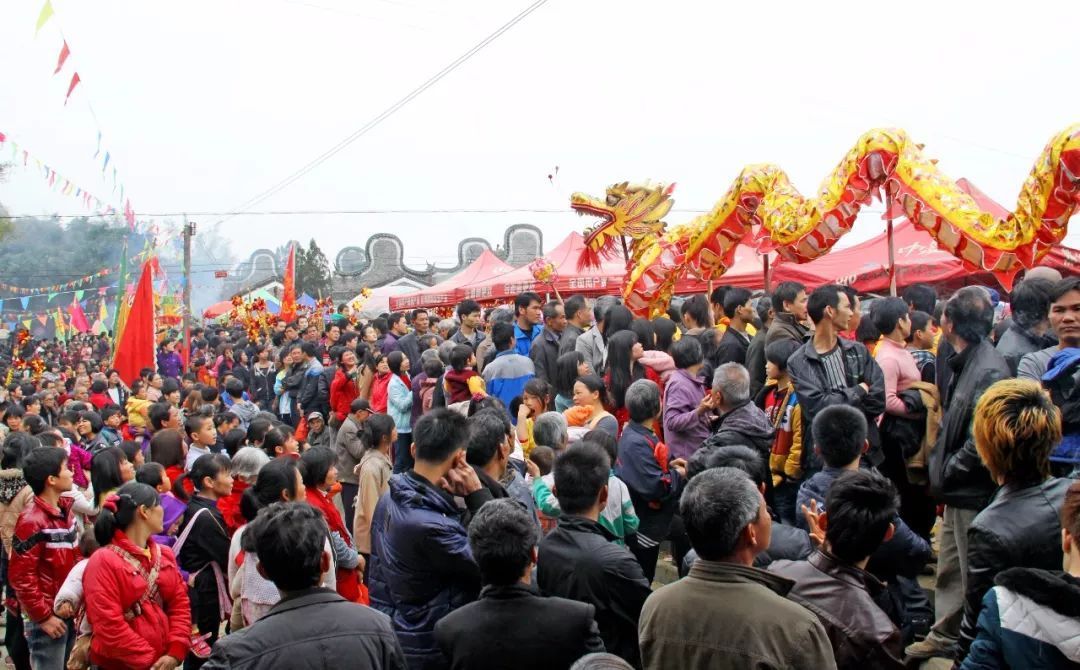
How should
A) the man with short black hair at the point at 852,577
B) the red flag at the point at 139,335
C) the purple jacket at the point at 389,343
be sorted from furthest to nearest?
the red flag at the point at 139,335 → the purple jacket at the point at 389,343 → the man with short black hair at the point at 852,577

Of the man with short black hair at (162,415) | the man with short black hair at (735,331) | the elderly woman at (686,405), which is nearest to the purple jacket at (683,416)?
the elderly woman at (686,405)

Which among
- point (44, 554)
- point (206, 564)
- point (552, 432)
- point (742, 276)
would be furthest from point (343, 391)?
point (742, 276)

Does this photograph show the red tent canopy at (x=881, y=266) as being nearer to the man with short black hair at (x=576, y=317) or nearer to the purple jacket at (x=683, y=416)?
the man with short black hair at (x=576, y=317)

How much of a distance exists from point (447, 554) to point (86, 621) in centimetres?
191

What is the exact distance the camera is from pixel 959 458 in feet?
13.0

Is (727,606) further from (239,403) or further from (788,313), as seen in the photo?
(239,403)

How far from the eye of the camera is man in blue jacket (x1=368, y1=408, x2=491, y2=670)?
3.33 m

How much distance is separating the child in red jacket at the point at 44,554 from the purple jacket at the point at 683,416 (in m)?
3.31

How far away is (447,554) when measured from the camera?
3314 mm

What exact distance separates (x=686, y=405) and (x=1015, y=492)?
2.71 meters

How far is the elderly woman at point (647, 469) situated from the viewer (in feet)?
16.4

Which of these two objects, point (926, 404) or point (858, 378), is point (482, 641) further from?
point (926, 404)

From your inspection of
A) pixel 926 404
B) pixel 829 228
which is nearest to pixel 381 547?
pixel 926 404

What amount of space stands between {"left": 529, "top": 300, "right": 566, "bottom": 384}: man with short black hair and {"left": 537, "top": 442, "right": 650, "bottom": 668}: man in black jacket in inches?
162
